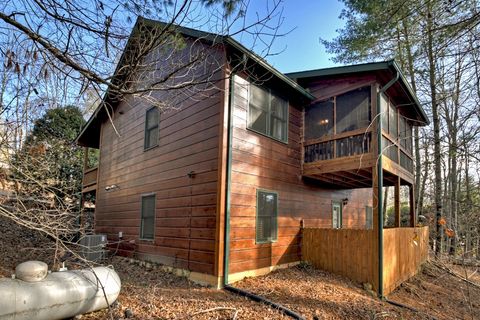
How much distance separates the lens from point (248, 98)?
7.43 meters

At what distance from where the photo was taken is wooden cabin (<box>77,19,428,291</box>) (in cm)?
670

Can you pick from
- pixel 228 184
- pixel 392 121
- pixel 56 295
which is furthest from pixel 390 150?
pixel 56 295

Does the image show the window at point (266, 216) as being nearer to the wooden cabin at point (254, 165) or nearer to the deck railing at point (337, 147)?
the wooden cabin at point (254, 165)

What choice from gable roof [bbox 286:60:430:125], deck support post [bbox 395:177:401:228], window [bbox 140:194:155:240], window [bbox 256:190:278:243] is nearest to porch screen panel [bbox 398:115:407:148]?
gable roof [bbox 286:60:430:125]

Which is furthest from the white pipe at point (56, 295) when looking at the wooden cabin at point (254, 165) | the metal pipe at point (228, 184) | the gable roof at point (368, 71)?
the gable roof at point (368, 71)

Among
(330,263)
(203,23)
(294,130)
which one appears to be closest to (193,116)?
(294,130)

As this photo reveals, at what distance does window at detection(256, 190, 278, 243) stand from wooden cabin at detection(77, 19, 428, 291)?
0.02 meters

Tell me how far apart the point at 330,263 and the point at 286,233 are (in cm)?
128

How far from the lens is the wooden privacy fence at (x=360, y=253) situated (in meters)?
7.04

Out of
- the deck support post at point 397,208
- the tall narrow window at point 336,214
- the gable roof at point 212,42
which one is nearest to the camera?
the gable roof at point 212,42

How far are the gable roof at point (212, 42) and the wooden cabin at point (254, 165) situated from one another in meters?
0.06

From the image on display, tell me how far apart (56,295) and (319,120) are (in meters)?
7.06

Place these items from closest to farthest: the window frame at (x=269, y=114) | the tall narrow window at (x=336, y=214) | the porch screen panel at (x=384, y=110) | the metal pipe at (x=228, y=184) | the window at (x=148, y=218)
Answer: the metal pipe at (x=228, y=184)
the window frame at (x=269, y=114)
the porch screen panel at (x=384, y=110)
the window at (x=148, y=218)
the tall narrow window at (x=336, y=214)

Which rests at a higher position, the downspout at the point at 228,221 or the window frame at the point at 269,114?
the window frame at the point at 269,114
